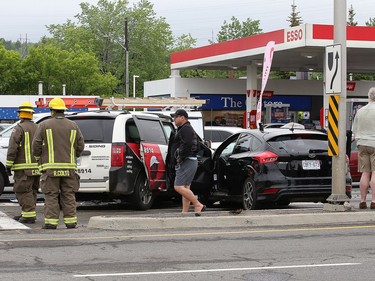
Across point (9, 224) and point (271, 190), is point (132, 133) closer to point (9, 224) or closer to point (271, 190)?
point (271, 190)

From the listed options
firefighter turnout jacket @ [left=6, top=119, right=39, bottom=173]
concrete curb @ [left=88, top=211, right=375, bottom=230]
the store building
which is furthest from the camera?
the store building

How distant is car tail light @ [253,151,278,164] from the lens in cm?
1329

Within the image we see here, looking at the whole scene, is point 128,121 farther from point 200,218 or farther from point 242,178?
point 200,218

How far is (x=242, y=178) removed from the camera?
13.9 meters

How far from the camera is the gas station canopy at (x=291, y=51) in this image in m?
34.8

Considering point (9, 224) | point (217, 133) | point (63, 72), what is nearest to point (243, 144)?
point (9, 224)

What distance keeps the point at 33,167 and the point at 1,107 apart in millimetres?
37275

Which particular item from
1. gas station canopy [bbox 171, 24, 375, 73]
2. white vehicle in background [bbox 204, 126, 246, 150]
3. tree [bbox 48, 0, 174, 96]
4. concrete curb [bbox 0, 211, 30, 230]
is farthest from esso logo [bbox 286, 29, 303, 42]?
tree [bbox 48, 0, 174, 96]

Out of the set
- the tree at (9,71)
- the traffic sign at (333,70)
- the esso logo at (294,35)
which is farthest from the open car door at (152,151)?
the tree at (9,71)

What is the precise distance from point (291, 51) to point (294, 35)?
2271 millimetres

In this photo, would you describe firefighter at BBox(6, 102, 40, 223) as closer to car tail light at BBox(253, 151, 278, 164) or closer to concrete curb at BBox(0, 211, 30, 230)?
concrete curb at BBox(0, 211, 30, 230)

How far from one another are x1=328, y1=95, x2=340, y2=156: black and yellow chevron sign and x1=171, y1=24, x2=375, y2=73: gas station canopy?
22.2 metres

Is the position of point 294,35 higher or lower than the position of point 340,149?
higher

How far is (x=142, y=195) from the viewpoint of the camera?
14.7 meters
